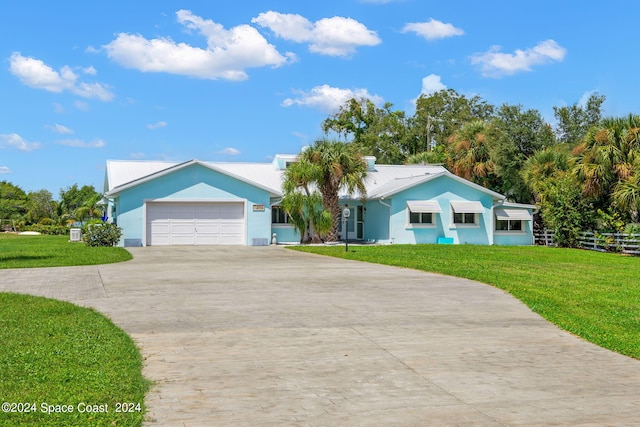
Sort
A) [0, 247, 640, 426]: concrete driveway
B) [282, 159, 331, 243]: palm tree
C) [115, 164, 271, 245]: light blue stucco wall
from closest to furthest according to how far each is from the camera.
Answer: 1. [0, 247, 640, 426]: concrete driveway
2. [115, 164, 271, 245]: light blue stucco wall
3. [282, 159, 331, 243]: palm tree

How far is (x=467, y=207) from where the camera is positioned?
102 ft

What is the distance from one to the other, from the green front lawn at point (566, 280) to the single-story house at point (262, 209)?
14.2 feet

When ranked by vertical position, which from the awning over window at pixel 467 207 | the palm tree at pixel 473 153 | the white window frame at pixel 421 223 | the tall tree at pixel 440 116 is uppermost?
the tall tree at pixel 440 116

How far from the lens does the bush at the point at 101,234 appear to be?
2617cm

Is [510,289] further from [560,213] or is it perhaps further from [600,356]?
[560,213]

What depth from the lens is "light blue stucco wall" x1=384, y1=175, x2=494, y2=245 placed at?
30.6 m

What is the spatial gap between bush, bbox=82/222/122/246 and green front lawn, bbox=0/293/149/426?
1730cm

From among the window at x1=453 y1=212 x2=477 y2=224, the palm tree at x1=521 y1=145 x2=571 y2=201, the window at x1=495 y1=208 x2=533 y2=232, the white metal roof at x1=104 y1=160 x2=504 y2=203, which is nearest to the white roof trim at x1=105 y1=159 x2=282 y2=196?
the white metal roof at x1=104 y1=160 x2=504 y2=203

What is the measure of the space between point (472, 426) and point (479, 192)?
91.1 feet

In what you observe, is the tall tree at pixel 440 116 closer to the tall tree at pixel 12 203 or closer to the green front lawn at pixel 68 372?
the tall tree at pixel 12 203

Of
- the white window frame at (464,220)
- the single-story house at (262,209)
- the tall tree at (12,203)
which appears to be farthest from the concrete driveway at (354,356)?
the tall tree at (12,203)

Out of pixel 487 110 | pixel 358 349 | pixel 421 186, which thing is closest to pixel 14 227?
pixel 421 186

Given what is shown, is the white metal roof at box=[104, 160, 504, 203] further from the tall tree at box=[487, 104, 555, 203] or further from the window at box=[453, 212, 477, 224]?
the tall tree at box=[487, 104, 555, 203]

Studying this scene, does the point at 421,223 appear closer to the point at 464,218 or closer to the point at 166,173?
the point at 464,218
